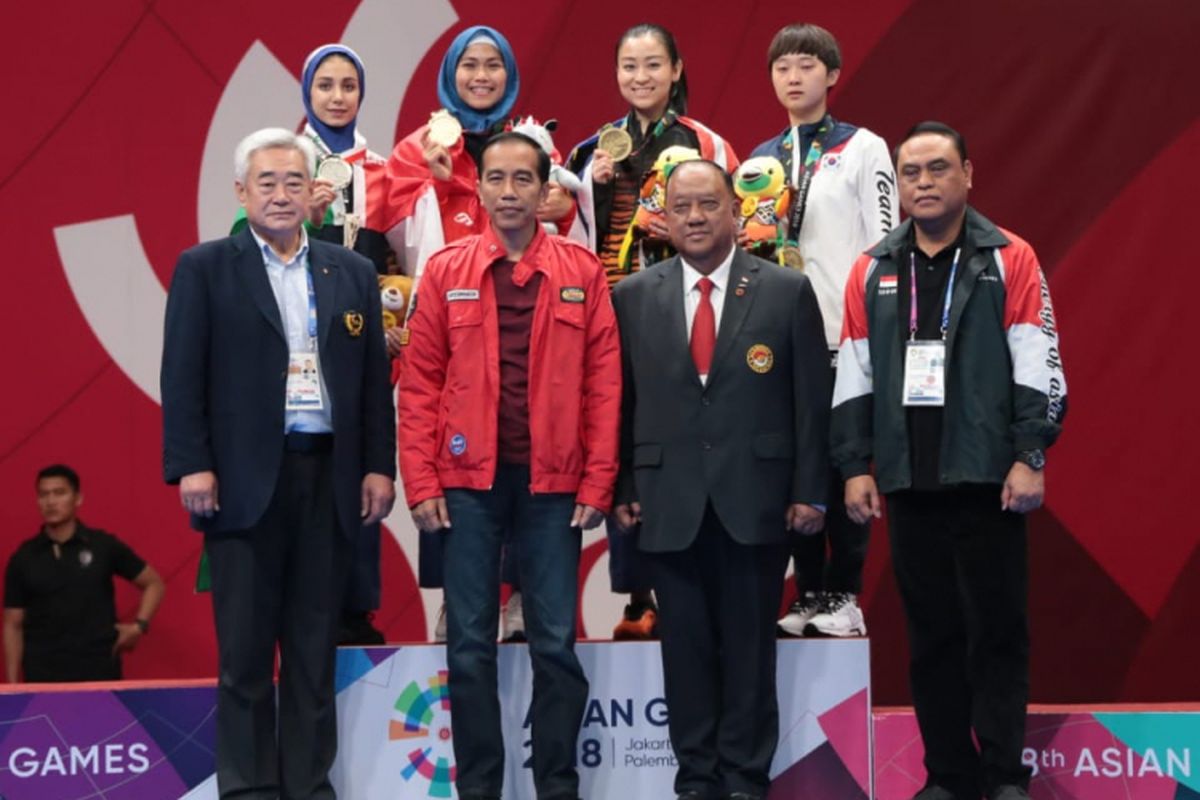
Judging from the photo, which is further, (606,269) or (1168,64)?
(1168,64)

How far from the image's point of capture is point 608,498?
14.0 feet

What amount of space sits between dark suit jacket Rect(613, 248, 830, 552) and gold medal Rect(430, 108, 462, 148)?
809 millimetres

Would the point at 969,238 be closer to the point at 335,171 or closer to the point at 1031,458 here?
the point at 1031,458

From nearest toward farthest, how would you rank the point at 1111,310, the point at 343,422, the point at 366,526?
the point at 343,422, the point at 366,526, the point at 1111,310

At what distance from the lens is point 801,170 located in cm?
475

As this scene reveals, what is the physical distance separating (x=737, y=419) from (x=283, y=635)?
1182 mm

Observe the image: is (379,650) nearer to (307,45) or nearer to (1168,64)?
(307,45)

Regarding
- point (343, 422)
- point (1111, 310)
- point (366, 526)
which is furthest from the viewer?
point (1111, 310)

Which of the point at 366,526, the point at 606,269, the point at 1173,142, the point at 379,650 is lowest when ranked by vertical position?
the point at 379,650

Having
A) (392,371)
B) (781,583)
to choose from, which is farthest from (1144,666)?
(392,371)

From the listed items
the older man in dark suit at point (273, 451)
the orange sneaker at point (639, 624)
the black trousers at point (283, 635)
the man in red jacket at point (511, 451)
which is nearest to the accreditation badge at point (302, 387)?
the older man in dark suit at point (273, 451)

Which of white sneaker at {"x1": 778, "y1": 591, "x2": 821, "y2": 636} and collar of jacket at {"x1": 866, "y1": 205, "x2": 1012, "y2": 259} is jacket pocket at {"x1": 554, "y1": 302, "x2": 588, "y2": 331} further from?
white sneaker at {"x1": 778, "y1": 591, "x2": 821, "y2": 636}

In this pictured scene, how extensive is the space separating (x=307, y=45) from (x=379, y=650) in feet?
8.83

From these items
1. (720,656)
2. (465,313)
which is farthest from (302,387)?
(720,656)
